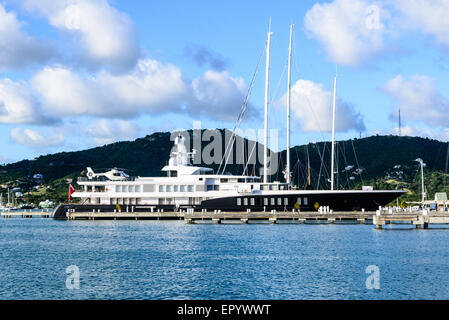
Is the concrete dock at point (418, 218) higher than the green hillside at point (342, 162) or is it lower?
lower

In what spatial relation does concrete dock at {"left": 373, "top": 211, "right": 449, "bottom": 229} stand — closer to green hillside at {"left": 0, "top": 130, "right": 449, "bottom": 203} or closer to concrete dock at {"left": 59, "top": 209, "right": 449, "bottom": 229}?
concrete dock at {"left": 59, "top": 209, "right": 449, "bottom": 229}

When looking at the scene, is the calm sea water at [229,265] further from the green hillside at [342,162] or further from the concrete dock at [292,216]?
the green hillside at [342,162]

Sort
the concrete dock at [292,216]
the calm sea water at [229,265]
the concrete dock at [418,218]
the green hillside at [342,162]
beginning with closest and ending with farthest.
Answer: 1. the calm sea water at [229,265]
2. the concrete dock at [418,218]
3. the concrete dock at [292,216]
4. the green hillside at [342,162]

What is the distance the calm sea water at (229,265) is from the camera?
28.0 meters

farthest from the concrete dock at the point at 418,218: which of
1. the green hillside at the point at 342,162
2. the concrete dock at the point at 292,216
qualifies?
the green hillside at the point at 342,162

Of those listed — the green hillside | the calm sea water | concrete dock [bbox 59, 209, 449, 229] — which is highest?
the green hillside

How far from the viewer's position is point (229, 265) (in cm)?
3666

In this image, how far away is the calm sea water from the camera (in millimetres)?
28031

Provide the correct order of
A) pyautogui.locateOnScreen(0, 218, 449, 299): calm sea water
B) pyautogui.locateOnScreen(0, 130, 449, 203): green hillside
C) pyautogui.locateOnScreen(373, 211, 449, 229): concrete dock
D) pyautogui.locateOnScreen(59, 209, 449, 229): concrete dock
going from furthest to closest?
pyautogui.locateOnScreen(0, 130, 449, 203): green hillside → pyautogui.locateOnScreen(59, 209, 449, 229): concrete dock → pyautogui.locateOnScreen(373, 211, 449, 229): concrete dock → pyautogui.locateOnScreen(0, 218, 449, 299): calm sea water

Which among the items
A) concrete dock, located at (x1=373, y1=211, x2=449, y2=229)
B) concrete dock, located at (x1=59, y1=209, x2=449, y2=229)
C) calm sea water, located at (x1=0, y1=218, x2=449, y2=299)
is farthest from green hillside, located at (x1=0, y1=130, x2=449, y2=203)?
calm sea water, located at (x1=0, y1=218, x2=449, y2=299)

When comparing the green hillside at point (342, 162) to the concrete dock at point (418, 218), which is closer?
the concrete dock at point (418, 218)

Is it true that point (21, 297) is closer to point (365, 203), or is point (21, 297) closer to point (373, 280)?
point (373, 280)

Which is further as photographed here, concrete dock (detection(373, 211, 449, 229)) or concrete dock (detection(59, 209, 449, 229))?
concrete dock (detection(59, 209, 449, 229))
